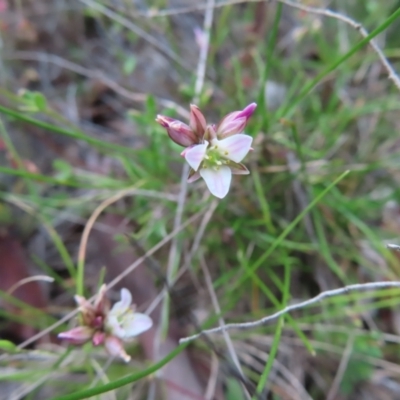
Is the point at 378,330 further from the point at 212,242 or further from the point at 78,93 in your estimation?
the point at 78,93

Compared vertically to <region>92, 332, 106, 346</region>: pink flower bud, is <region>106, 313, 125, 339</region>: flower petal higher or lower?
higher

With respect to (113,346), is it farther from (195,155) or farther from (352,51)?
(352,51)

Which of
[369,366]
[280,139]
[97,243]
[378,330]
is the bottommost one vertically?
[369,366]

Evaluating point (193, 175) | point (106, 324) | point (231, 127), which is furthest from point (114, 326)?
point (231, 127)

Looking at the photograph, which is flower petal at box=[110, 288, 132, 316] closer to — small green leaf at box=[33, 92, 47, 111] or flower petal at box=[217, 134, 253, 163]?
flower petal at box=[217, 134, 253, 163]

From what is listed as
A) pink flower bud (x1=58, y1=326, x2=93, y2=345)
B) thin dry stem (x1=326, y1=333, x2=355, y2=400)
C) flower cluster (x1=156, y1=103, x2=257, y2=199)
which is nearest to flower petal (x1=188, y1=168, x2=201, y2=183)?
flower cluster (x1=156, y1=103, x2=257, y2=199)

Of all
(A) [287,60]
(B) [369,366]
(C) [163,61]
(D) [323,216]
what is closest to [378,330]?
(B) [369,366]

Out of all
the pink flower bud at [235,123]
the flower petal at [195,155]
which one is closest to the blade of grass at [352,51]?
the pink flower bud at [235,123]
